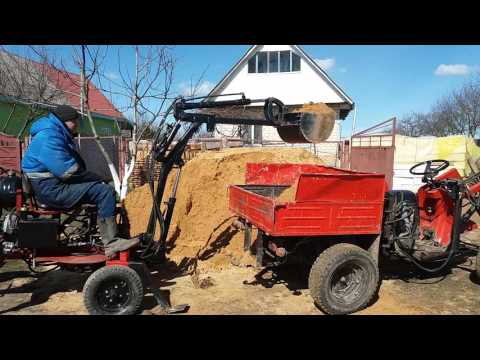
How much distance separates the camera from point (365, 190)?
4.44 m

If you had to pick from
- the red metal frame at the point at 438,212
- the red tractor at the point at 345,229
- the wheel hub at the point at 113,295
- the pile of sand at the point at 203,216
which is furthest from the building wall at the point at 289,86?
the wheel hub at the point at 113,295

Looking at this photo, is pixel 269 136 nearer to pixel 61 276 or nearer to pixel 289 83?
pixel 289 83

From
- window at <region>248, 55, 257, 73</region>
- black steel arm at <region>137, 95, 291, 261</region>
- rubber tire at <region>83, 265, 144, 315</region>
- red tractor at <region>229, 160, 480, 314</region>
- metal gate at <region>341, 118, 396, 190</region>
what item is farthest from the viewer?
window at <region>248, 55, 257, 73</region>

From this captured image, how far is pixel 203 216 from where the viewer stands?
7.07 meters

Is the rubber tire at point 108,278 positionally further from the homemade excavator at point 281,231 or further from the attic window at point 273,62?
the attic window at point 273,62

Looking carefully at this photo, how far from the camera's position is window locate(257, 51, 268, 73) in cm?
2333

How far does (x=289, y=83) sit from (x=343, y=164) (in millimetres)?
10042

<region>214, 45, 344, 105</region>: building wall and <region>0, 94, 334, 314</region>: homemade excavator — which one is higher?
<region>214, 45, 344, 105</region>: building wall

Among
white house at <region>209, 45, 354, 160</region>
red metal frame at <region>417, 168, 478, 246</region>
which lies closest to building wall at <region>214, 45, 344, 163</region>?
white house at <region>209, 45, 354, 160</region>

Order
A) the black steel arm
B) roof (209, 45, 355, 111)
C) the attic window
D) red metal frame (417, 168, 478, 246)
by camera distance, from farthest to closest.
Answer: the attic window → roof (209, 45, 355, 111) → red metal frame (417, 168, 478, 246) → the black steel arm

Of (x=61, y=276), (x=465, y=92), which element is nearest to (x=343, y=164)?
(x=61, y=276)

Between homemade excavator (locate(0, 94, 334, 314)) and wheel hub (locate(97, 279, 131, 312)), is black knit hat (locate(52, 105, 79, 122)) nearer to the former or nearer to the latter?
homemade excavator (locate(0, 94, 334, 314))

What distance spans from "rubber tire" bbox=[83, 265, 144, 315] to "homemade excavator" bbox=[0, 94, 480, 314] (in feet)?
0.03

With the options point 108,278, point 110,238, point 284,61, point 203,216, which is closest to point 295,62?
point 284,61
